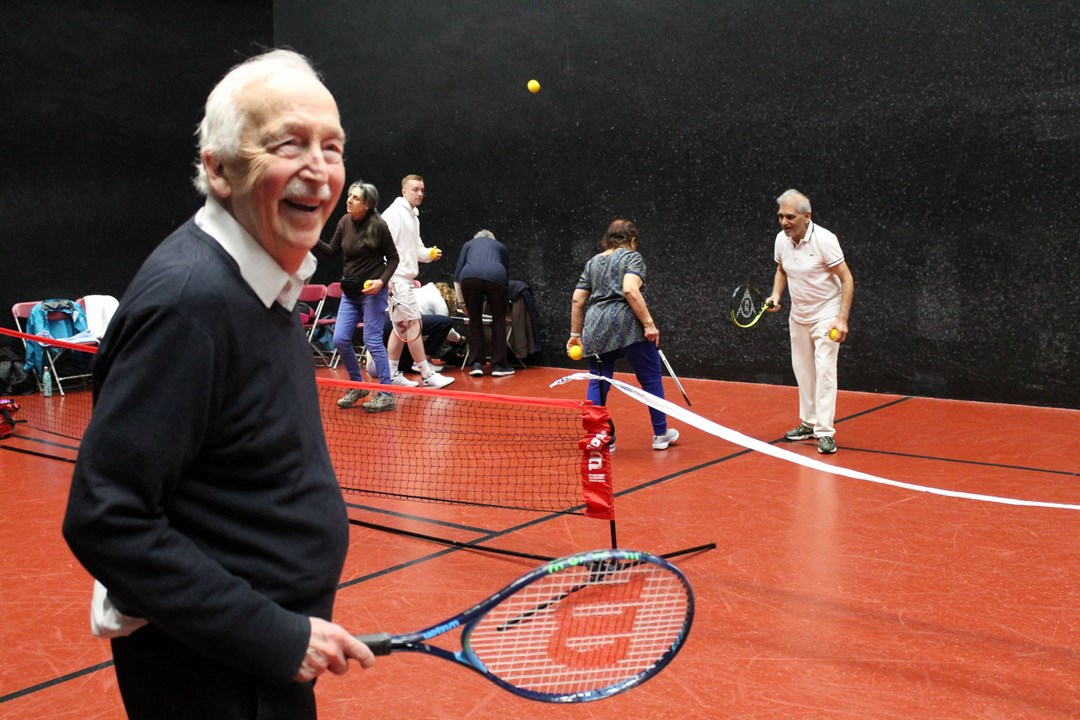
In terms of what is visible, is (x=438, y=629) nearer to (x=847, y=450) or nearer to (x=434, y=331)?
(x=847, y=450)

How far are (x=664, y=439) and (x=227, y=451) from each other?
18.9 ft

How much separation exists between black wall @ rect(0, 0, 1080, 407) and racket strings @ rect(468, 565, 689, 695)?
7.03 m

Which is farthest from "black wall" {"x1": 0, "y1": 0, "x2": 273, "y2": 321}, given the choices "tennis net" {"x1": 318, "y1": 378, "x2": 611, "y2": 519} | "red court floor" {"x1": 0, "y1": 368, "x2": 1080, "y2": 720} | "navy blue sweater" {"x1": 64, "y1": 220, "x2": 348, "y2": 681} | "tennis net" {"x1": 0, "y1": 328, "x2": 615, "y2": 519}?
"navy blue sweater" {"x1": 64, "y1": 220, "x2": 348, "y2": 681}

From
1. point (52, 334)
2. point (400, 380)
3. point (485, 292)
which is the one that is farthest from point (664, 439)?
point (52, 334)

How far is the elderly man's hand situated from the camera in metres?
1.43

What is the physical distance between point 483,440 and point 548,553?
2.91 metres

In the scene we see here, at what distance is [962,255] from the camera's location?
27.8 feet

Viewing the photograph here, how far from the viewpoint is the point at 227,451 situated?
4.59ft

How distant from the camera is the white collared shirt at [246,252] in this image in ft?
4.73

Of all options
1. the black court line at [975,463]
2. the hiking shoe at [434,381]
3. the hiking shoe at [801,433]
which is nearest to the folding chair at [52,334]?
the hiking shoe at [434,381]

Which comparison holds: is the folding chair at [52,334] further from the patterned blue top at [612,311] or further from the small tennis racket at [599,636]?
the small tennis racket at [599,636]

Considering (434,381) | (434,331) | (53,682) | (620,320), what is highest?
(620,320)

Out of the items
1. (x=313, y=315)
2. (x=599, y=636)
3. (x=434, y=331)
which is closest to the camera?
(x=599, y=636)

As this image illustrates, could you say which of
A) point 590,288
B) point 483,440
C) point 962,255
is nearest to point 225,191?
point 590,288
